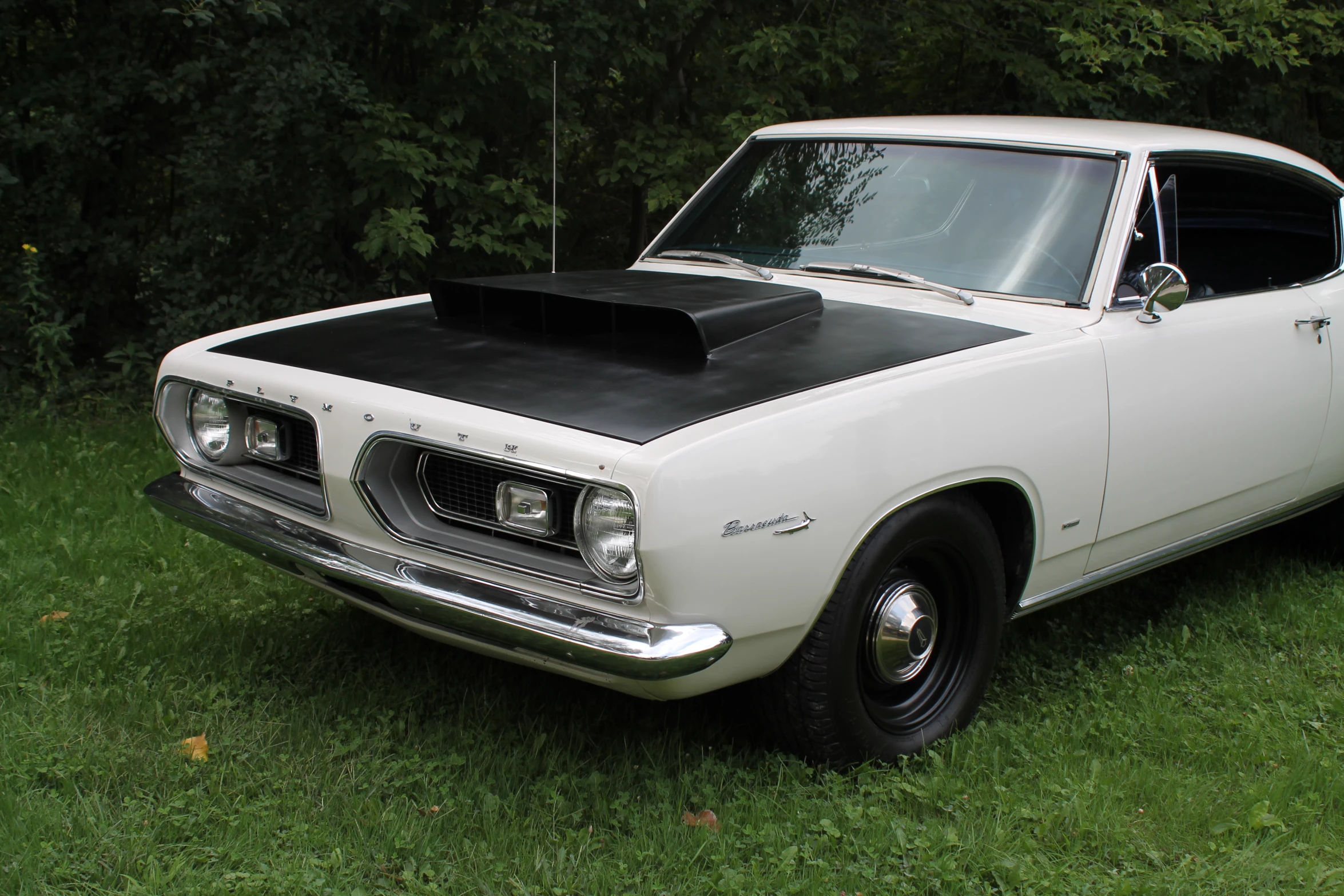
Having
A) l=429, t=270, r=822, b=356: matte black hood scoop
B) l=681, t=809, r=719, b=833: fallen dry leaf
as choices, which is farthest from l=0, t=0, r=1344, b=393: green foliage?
l=681, t=809, r=719, b=833: fallen dry leaf

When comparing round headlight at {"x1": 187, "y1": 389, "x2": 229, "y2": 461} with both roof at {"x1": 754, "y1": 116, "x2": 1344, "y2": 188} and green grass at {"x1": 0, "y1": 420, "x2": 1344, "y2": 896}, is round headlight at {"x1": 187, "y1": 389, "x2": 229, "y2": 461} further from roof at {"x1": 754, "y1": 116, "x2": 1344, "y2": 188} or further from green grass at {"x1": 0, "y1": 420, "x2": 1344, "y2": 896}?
roof at {"x1": 754, "y1": 116, "x2": 1344, "y2": 188}

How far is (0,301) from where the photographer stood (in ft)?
→ 24.0

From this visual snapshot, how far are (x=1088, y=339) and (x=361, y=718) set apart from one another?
218cm

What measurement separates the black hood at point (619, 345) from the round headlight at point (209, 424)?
141 mm

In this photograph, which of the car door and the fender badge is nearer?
the fender badge

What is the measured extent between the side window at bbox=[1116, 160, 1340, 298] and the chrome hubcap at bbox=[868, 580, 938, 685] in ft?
3.68

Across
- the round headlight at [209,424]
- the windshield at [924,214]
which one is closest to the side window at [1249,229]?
the windshield at [924,214]

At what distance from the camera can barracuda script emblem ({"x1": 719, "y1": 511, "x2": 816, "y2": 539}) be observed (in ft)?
7.76

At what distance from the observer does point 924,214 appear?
3.68m

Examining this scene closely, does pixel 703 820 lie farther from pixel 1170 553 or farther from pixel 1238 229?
pixel 1238 229

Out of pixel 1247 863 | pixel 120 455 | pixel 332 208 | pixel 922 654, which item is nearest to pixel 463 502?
pixel 922 654

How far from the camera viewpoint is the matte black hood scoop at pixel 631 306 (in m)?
2.96

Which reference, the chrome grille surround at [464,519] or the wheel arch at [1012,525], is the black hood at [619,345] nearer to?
the chrome grille surround at [464,519]

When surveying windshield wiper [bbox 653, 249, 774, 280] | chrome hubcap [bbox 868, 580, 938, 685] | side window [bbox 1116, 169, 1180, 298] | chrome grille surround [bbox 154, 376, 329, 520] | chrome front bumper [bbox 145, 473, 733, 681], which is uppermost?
side window [bbox 1116, 169, 1180, 298]
